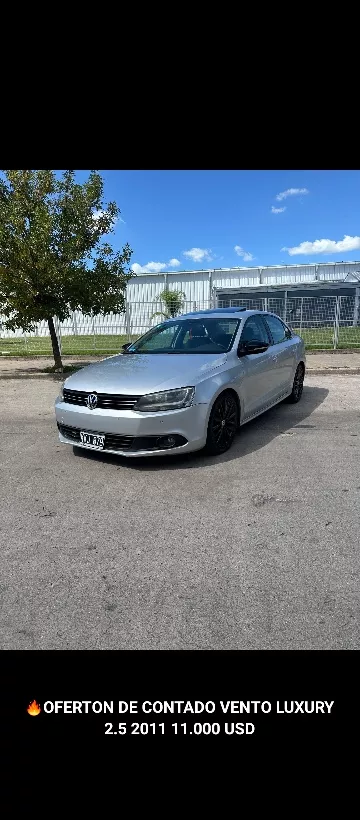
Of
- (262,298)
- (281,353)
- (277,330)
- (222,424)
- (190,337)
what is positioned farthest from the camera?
(262,298)

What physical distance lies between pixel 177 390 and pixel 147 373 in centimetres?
46

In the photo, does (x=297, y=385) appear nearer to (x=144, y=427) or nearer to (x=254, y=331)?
(x=254, y=331)

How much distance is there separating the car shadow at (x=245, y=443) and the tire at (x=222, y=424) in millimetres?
104

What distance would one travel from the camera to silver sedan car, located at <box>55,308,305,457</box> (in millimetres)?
3688

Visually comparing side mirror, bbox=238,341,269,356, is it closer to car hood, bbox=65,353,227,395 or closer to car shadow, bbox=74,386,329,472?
car hood, bbox=65,353,227,395

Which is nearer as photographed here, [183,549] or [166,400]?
[183,549]

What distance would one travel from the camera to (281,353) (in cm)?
564

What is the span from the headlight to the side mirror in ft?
3.76

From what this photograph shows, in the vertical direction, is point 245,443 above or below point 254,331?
below
